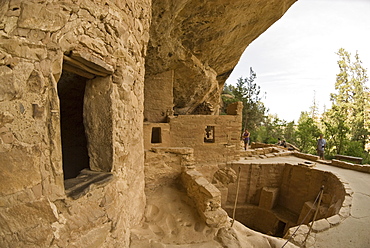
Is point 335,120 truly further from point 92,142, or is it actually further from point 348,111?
point 92,142

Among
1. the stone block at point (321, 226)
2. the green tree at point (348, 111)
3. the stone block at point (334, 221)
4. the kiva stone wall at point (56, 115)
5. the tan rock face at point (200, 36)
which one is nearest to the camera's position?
the kiva stone wall at point (56, 115)

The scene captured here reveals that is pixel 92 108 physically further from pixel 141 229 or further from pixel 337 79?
pixel 337 79

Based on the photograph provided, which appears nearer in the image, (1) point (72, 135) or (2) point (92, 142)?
(2) point (92, 142)

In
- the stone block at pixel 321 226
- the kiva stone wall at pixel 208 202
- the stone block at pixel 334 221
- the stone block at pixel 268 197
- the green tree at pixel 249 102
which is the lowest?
the stone block at pixel 268 197

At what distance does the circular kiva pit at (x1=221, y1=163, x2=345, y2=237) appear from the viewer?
25.2ft

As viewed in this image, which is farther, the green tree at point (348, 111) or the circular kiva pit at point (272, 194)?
the green tree at point (348, 111)

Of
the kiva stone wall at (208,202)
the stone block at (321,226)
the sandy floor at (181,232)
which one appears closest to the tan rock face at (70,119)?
the sandy floor at (181,232)

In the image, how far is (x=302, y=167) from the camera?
795 cm

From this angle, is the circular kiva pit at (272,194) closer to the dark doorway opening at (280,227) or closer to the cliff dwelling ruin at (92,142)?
the dark doorway opening at (280,227)

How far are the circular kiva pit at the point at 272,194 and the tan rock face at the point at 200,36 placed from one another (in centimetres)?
438

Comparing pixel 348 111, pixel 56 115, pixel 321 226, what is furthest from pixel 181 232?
pixel 348 111

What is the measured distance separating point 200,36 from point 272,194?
683cm

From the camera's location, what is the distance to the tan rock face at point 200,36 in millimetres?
5559

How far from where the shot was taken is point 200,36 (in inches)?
271
